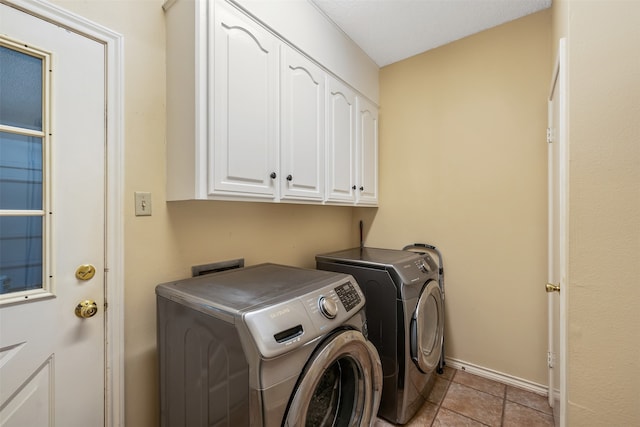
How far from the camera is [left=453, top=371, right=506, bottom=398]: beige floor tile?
200cm

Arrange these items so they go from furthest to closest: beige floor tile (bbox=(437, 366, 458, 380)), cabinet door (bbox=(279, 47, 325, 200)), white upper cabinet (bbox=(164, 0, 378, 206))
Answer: beige floor tile (bbox=(437, 366, 458, 380)), cabinet door (bbox=(279, 47, 325, 200)), white upper cabinet (bbox=(164, 0, 378, 206))

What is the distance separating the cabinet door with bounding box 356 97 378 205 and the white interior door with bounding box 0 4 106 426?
1695mm

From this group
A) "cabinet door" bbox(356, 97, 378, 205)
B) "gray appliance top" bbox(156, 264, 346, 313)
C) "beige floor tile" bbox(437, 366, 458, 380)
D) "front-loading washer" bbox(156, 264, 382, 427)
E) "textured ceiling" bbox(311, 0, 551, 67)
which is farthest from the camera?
"cabinet door" bbox(356, 97, 378, 205)

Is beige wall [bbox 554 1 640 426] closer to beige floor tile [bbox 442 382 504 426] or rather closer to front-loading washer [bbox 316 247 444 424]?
front-loading washer [bbox 316 247 444 424]

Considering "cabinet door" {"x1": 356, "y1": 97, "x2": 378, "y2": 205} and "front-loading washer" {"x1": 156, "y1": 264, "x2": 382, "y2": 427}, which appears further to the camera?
"cabinet door" {"x1": 356, "y1": 97, "x2": 378, "y2": 205}

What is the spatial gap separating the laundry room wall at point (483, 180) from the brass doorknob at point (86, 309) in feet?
7.08

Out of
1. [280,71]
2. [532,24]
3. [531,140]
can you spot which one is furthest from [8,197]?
[532,24]

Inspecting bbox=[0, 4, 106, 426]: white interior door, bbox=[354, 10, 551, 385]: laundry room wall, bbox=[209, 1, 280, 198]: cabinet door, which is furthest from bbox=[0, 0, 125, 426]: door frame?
bbox=[354, 10, 551, 385]: laundry room wall

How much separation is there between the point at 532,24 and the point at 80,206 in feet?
Result: 9.56

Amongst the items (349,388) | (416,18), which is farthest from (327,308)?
(416,18)

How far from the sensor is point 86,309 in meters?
1.15

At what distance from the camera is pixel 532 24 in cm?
199

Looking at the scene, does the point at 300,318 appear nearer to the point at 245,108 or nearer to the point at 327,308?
the point at 327,308

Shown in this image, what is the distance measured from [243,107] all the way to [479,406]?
232 cm
